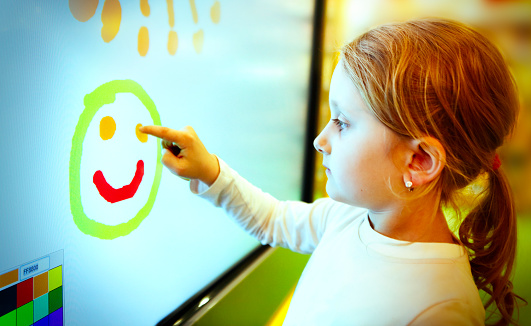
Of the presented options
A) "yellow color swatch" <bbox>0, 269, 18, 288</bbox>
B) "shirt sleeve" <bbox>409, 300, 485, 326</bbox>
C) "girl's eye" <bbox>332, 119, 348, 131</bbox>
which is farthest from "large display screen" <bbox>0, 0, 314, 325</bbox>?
"shirt sleeve" <bbox>409, 300, 485, 326</bbox>

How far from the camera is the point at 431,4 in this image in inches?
45.7

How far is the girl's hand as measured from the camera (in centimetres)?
46

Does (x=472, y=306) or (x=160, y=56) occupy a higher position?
(x=160, y=56)

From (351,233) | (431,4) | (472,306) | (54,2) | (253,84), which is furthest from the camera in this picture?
(431,4)

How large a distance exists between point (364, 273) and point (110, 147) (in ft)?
1.07

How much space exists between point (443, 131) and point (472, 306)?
0.63 ft

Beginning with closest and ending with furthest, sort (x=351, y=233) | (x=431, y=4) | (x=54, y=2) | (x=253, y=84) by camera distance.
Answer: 1. (x=54, y=2)
2. (x=351, y=233)
3. (x=253, y=84)
4. (x=431, y=4)

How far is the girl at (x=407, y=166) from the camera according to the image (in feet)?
1.44

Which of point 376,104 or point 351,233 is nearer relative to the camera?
point 376,104

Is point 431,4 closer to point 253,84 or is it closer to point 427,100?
point 253,84

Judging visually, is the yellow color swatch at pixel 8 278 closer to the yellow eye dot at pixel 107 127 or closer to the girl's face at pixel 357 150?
the yellow eye dot at pixel 107 127

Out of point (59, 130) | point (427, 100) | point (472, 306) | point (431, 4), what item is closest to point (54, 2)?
point (59, 130)

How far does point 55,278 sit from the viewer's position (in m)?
0.38

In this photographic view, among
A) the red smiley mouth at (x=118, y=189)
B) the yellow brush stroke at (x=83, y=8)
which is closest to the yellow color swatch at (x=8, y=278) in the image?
the red smiley mouth at (x=118, y=189)
